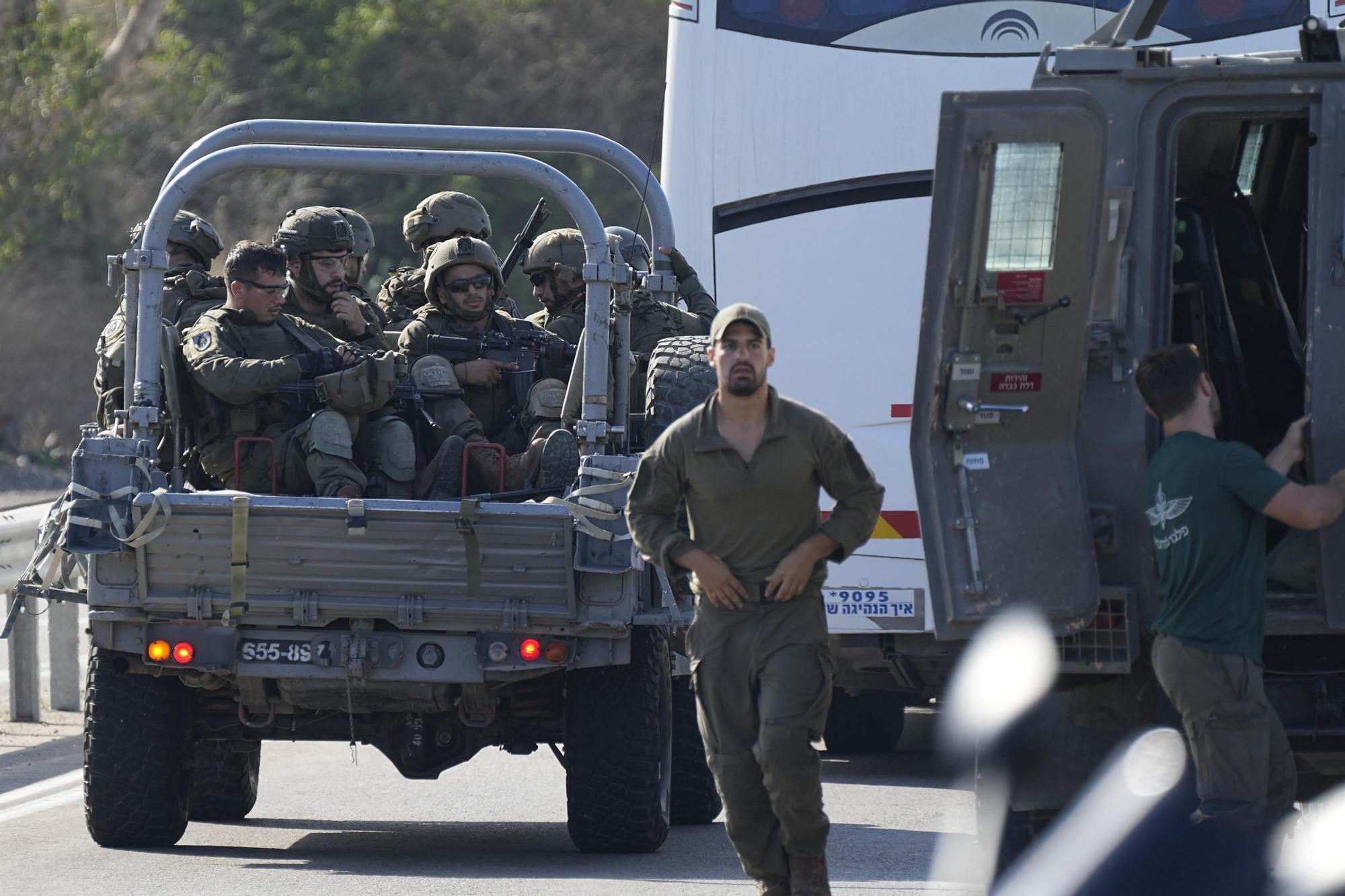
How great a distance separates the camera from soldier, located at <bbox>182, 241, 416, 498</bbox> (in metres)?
8.97

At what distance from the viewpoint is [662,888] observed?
8016 mm

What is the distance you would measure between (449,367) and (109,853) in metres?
2.31

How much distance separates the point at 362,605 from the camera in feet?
27.6

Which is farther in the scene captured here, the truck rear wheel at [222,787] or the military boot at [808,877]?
the truck rear wheel at [222,787]

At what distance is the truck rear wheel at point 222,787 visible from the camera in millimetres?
9852

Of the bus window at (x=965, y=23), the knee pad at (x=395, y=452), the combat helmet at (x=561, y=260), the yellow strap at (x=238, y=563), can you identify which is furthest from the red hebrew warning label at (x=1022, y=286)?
the combat helmet at (x=561, y=260)

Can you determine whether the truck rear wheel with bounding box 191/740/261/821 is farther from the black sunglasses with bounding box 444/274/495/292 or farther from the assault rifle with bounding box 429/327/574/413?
the black sunglasses with bounding box 444/274/495/292

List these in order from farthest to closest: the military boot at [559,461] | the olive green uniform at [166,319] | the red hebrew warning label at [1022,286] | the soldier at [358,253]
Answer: the soldier at [358,253], the olive green uniform at [166,319], the military boot at [559,461], the red hebrew warning label at [1022,286]

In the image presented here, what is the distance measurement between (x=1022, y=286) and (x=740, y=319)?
2.67ft

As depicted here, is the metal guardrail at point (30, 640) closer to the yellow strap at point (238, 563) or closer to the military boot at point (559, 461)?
the yellow strap at point (238, 563)

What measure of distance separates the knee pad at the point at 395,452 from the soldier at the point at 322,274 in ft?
2.84

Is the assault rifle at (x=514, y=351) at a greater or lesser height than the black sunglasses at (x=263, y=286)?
lesser

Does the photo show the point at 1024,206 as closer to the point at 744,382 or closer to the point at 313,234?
the point at 744,382

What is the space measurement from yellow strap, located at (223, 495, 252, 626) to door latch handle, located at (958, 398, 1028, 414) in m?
2.93
